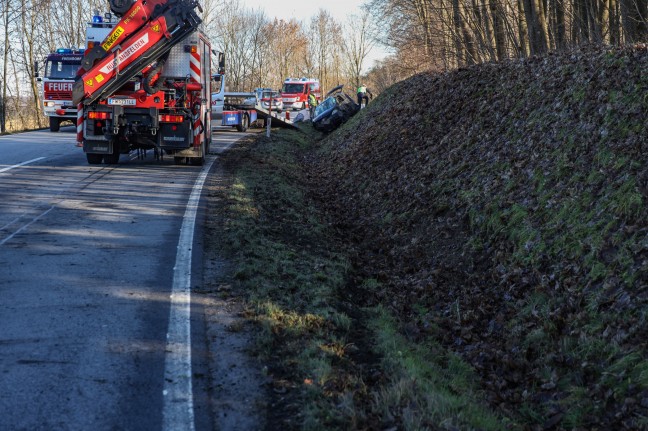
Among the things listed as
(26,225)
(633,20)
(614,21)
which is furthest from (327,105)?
(26,225)

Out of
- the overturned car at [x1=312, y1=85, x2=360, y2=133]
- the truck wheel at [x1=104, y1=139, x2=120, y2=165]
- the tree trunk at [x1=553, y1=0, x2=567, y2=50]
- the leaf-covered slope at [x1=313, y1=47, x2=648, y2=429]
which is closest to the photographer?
the leaf-covered slope at [x1=313, y1=47, x2=648, y2=429]

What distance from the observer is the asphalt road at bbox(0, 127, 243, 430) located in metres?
4.36

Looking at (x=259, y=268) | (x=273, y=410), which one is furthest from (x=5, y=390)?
(x=259, y=268)

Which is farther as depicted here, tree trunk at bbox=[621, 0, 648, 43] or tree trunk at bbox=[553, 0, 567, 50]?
tree trunk at bbox=[553, 0, 567, 50]

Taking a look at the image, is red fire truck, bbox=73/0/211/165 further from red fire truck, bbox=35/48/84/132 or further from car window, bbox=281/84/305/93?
car window, bbox=281/84/305/93

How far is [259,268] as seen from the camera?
25.2 feet

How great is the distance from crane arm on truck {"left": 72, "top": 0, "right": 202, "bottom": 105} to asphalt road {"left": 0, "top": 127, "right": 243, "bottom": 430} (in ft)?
10.3

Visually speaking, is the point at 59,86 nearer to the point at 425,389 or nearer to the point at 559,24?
the point at 559,24

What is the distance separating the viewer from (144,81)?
15680 mm

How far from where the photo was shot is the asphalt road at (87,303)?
436 cm

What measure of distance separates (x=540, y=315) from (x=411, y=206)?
5.08m

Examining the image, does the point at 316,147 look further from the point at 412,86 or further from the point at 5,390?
the point at 5,390

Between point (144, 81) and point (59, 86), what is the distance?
44.3 ft

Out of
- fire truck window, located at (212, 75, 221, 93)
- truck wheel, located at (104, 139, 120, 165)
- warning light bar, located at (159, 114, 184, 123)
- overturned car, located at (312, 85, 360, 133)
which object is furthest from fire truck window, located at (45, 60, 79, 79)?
warning light bar, located at (159, 114, 184, 123)
